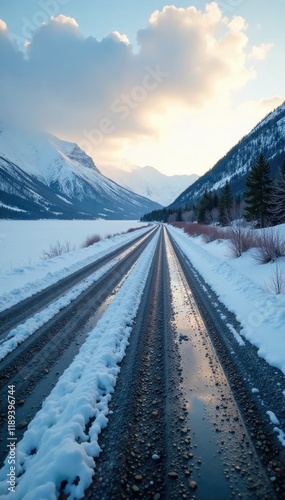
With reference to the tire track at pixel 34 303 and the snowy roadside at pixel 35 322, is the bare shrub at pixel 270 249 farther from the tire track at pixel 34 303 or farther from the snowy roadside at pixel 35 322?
the tire track at pixel 34 303

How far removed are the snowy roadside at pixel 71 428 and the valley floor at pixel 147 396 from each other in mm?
13

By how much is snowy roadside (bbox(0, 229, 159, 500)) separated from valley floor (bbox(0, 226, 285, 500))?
1 cm

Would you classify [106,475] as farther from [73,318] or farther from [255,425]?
[73,318]

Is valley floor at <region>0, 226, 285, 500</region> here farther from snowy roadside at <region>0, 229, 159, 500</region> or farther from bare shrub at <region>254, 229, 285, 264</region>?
bare shrub at <region>254, 229, 285, 264</region>

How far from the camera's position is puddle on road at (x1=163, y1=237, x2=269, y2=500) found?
93.7 inches

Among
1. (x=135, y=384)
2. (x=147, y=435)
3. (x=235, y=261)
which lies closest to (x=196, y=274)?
(x=235, y=261)

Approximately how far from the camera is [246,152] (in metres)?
173

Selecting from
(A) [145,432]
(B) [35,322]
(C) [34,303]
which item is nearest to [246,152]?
(C) [34,303]

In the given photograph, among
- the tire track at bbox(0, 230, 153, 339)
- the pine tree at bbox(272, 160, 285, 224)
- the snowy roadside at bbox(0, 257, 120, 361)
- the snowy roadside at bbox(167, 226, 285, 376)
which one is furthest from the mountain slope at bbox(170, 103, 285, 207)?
the snowy roadside at bbox(0, 257, 120, 361)

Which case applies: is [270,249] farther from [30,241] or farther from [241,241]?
[30,241]

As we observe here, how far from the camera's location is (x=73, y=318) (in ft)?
22.3

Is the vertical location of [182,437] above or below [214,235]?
below

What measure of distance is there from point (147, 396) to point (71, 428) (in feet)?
3.90

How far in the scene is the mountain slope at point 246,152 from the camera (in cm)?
15768
